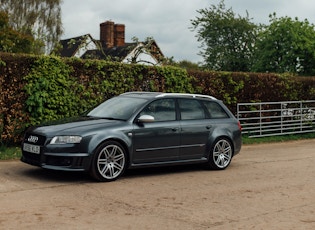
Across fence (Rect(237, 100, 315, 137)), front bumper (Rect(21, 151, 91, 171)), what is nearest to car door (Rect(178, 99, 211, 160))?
front bumper (Rect(21, 151, 91, 171))

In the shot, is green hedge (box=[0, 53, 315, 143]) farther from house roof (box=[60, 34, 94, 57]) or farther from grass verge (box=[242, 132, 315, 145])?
house roof (box=[60, 34, 94, 57])

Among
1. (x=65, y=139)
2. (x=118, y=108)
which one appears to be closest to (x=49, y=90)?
(x=118, y=108)

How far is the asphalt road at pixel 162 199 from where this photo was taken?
609 cm

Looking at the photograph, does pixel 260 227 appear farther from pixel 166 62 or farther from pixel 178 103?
pixel 166 62

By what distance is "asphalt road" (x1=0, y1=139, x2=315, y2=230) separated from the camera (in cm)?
609

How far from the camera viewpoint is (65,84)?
509 inches

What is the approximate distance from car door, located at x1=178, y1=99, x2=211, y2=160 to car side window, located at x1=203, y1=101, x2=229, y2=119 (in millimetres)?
202

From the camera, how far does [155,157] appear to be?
9281 millimetres

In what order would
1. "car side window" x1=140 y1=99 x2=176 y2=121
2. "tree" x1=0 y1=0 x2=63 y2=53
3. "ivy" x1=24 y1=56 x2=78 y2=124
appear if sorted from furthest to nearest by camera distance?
1. "tree" x1=0 y1=0 x2=63 y2=53
2. "ivy" x1=24 y1=56 x2=78 y2=124
3. "car side window" x1=140 y1=99 x2=176 y2=121

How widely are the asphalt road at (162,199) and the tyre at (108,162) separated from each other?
0.60 feet

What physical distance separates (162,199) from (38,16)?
156 feet

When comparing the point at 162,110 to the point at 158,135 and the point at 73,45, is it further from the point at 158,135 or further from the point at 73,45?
the point at 73,45

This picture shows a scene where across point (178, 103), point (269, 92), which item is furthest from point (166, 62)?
point (178, 103)

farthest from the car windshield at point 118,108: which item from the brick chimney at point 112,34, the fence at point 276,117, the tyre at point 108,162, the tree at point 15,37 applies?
the brick chimney at point 112,34
